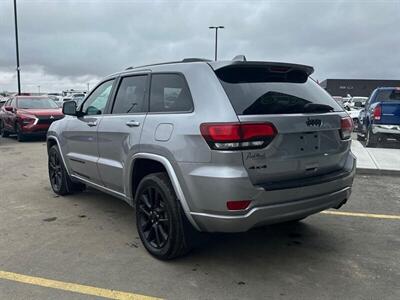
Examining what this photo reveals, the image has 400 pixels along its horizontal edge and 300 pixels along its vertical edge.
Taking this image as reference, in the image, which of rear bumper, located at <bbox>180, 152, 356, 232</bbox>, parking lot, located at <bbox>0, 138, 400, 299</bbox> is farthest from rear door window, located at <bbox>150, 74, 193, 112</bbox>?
parking lot, located at <bbox>0, 138, 400, 299</bbox>

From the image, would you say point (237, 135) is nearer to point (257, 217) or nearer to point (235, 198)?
point (235, 198)

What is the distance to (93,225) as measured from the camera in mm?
5121

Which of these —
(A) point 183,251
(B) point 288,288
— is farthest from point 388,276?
(A) point 183,251

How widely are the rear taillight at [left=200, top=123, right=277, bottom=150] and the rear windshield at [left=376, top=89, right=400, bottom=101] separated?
1119 cm

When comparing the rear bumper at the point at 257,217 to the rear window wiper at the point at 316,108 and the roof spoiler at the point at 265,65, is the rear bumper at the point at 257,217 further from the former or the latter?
the roof spoiler at the point at 265,65

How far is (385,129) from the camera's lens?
11.6 meters

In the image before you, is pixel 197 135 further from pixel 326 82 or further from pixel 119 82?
pixel 326 82

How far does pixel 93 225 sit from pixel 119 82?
175cm

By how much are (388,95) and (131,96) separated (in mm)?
11088

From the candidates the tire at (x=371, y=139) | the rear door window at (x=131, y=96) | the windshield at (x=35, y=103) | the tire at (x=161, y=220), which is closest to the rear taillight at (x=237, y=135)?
the tire at (x=161, y=220)

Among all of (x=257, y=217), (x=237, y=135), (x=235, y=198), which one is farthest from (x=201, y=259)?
(x=237, y=135)

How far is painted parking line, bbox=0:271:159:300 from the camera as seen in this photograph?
3.37m

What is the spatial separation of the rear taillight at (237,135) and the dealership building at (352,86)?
62543 mm

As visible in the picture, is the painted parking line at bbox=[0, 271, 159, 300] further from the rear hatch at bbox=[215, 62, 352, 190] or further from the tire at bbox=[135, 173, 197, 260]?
the rear hatch at bbox=[215, 62, 352, 190]
